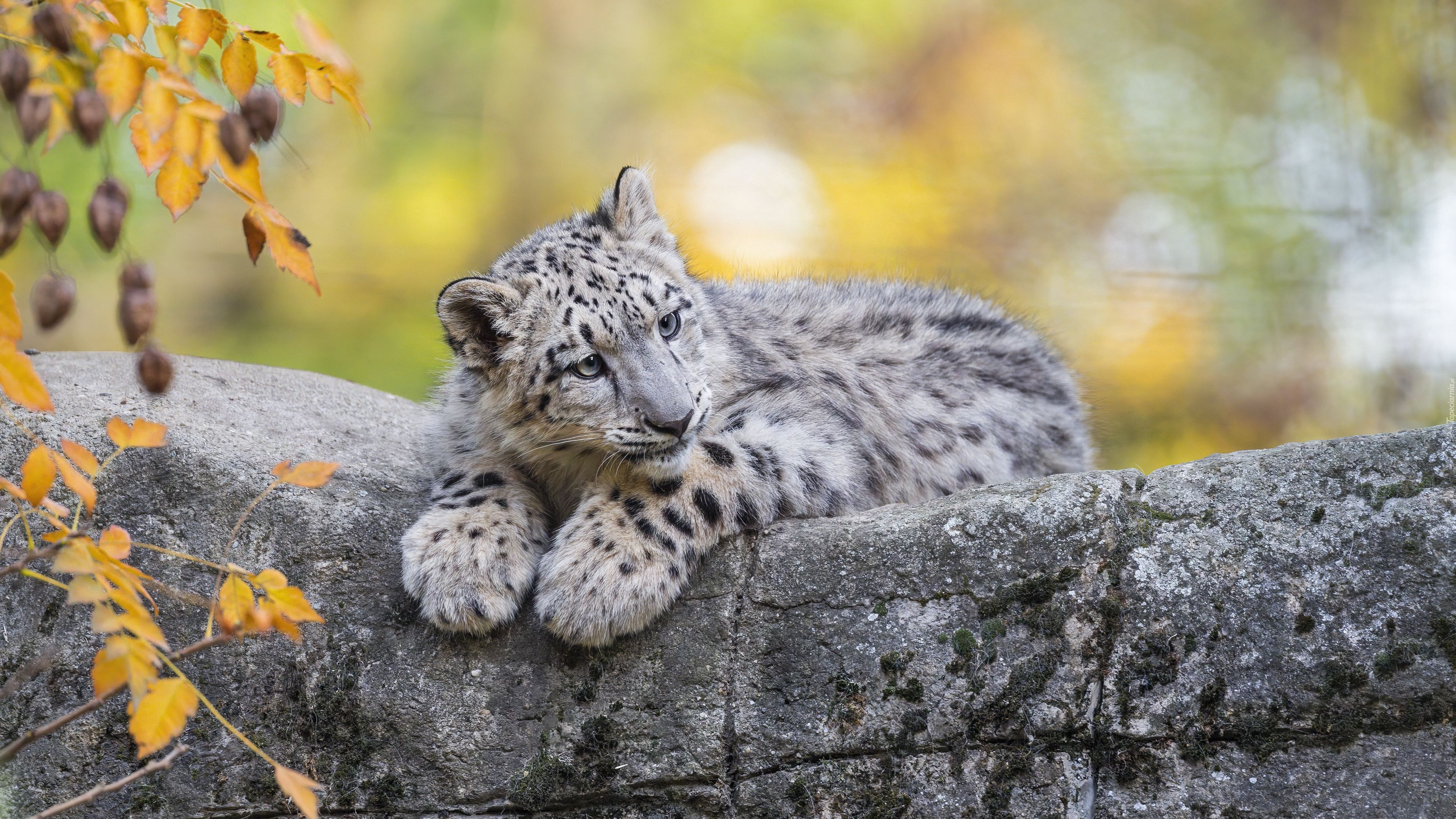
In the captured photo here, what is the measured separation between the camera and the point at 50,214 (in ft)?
8.00

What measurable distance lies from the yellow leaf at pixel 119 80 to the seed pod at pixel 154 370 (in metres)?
0.47

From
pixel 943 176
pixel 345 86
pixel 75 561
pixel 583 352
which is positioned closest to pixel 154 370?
pixel 75 561

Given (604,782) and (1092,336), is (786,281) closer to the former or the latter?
(604,782)

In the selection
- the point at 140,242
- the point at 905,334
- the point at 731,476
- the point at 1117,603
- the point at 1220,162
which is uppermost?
the point at 1220,162

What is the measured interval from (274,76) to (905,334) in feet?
10.1

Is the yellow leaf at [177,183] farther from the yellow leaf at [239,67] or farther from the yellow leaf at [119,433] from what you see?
the yellow leaf at [119,433]

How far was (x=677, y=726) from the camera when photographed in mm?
3449

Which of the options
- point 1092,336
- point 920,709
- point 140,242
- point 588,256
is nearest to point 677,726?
point 920,709

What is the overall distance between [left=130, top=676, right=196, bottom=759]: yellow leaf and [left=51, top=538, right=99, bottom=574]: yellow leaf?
11.0 inches

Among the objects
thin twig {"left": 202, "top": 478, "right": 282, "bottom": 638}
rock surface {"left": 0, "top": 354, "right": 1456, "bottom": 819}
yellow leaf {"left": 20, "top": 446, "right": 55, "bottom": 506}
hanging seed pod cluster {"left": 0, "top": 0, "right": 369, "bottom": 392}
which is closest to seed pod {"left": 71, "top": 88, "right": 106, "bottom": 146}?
hanging seed pod cluster {"left": 0, "top": 0, "right": 369, "bottom": 392}

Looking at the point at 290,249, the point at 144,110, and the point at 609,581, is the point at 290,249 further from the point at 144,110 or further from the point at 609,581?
the point at 609,581

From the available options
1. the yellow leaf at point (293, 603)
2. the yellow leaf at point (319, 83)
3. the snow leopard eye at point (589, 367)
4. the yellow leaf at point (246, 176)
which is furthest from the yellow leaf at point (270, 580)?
the snow leopard eye at point (589, 367)

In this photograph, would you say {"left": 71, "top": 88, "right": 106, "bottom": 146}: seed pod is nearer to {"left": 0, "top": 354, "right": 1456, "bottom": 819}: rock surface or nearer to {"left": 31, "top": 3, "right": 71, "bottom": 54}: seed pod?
{"left": 31, "top": 3, "right": 71, "bottom": 54}: seed pod

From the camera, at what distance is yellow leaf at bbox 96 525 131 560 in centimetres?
294
